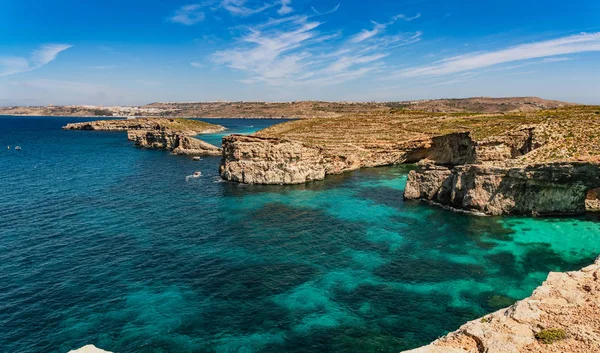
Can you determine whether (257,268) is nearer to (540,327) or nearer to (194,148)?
(540,327)

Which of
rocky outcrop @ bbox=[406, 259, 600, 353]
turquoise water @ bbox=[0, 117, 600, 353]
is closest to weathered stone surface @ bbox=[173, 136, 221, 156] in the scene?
turquoise water @ bbox=[0, 117, 600, 353]

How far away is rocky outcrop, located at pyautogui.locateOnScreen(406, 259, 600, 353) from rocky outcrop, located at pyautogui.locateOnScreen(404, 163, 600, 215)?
31934mm

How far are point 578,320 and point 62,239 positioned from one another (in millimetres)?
45846

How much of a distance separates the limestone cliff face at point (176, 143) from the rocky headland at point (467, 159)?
88.2 ft

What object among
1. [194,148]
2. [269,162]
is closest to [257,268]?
[269,162]

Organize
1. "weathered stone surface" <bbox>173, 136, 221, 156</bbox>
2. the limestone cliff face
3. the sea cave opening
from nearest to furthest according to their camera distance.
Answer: the sea cave opening < "weathered stone surface" <bbox>173, 136, 221, 156</bbox> < the limestone cliff face

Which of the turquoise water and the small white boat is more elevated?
the small white boat

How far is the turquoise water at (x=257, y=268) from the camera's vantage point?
24.2 meters

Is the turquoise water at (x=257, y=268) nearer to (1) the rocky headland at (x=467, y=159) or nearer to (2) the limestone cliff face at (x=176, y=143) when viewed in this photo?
(1) the rocky headland at (x=467, y=159)

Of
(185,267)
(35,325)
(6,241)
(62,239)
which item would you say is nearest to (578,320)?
(185,267)

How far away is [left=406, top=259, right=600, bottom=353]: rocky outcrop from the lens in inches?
495

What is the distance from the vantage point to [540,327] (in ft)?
44.9

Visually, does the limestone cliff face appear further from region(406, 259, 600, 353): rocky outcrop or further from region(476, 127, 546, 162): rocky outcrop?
region(406, 259, 600, 353): rocky outcrop

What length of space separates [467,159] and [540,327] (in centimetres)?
5983
